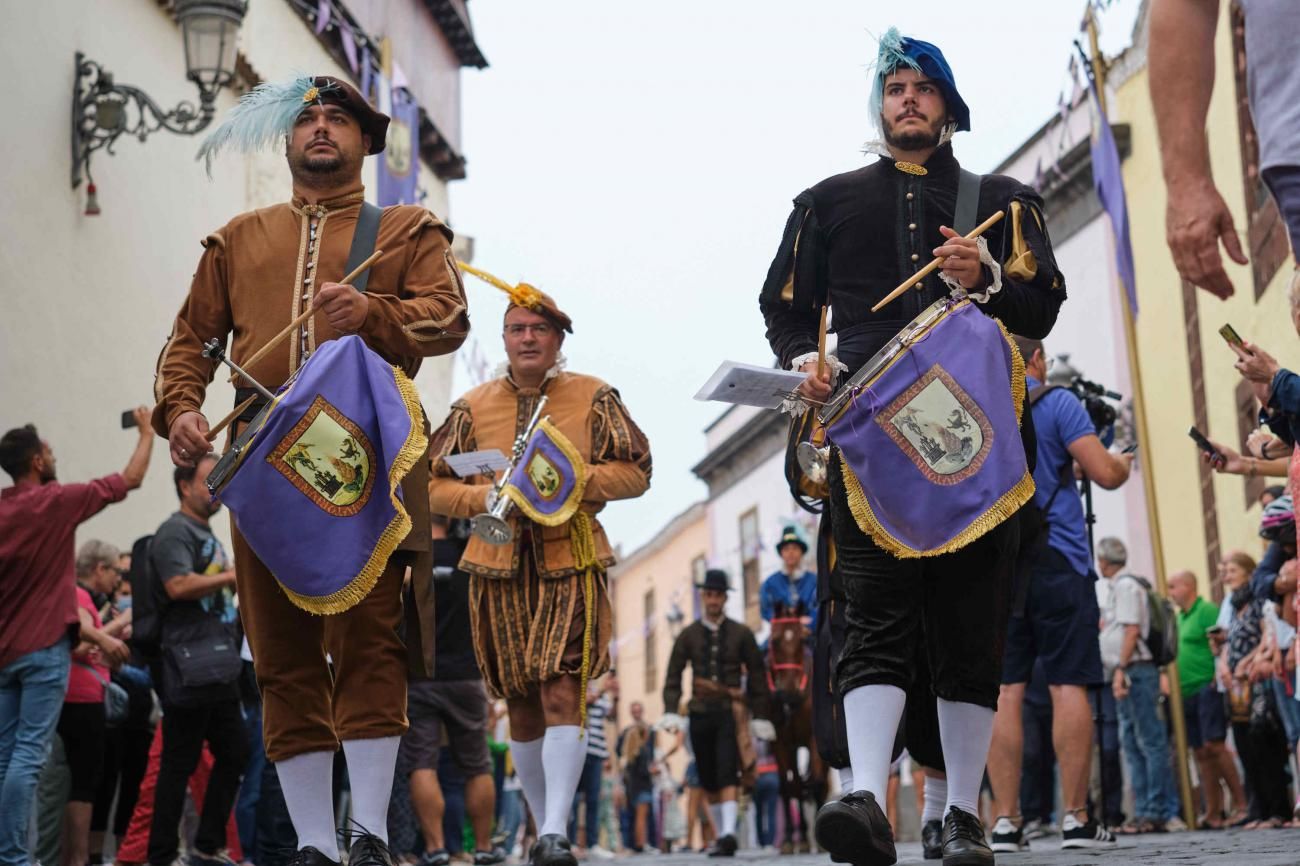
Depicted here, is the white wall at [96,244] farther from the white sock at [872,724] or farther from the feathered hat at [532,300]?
the white sock at [872,724]

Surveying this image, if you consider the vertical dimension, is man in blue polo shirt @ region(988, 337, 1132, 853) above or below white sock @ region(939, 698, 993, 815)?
above

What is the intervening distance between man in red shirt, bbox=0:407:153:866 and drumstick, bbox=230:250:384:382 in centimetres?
278

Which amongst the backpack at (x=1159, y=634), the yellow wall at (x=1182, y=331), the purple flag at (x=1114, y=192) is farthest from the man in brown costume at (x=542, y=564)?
the yellow wall at (x=1182, y=331)

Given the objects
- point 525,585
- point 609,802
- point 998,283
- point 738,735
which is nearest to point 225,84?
point 738,735

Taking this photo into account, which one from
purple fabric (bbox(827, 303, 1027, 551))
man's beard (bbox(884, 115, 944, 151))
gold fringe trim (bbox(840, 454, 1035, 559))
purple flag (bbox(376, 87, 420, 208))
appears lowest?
gold fringe trim (bbox(840, 454, 1035, 559))

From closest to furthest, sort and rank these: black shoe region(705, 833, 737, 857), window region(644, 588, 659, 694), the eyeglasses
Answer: the eyeglasses, black shoe region(705, 833, 737, 857), window region(644, 588, 659, 694)

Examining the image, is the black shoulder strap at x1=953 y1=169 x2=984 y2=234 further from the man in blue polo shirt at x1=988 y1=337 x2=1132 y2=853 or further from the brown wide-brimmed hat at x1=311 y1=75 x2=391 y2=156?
the man in blue polo shirt at x1=988 y1=337 x2=1132 y2=853

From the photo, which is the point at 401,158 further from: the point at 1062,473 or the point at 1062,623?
the point at 1062,623

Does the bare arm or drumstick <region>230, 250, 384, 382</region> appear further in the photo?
the bare arm

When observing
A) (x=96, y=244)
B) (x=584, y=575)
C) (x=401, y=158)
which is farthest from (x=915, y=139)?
(x=401, y=158)

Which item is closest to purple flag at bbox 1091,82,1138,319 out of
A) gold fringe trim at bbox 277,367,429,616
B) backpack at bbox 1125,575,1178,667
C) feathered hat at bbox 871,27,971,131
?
backpack at bbox 1125,575,1178,667

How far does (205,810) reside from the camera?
986cm

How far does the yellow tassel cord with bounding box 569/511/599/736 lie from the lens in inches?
314

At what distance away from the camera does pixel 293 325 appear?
572 centimetres
